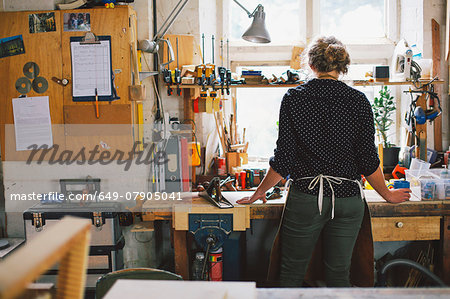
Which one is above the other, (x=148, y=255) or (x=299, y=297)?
(x=299, y=297)

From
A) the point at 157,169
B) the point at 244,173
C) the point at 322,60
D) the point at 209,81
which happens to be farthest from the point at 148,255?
the point at 322,60

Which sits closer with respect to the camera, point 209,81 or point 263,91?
point 209,81

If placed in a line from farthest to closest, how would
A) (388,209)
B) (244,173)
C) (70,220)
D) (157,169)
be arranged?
(244,173)
(157,169)
(388,209)
(70,220)

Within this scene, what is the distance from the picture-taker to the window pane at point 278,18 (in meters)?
3.91

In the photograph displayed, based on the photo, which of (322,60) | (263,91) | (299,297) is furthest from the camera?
(263,91)

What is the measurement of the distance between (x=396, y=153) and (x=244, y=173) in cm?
138

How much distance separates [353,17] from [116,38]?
2.34 meters

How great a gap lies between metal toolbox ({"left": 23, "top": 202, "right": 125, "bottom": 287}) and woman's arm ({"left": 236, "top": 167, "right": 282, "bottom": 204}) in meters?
0.95

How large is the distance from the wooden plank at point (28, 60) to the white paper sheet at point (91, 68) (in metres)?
0.13

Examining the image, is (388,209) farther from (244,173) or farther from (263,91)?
(263,91)

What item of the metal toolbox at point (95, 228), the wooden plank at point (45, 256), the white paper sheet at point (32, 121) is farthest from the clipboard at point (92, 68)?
the wooden plank at point (45, 256)

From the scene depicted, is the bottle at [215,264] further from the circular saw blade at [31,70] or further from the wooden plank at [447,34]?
the wooden plank at [447,34]

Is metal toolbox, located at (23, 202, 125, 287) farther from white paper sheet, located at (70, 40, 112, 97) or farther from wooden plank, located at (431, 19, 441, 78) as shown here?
wooden plank, located at (431, 19, 441, 78)

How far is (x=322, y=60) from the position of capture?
2.07 meters
